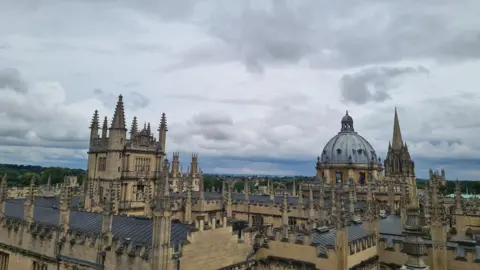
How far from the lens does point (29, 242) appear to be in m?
25.8

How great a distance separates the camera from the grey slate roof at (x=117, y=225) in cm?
2220

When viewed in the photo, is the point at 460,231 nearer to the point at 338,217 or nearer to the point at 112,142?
the point at 338,217

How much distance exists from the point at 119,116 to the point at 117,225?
30.0 metres

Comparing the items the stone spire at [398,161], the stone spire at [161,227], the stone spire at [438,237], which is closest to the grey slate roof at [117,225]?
the stone spire at [161,227]

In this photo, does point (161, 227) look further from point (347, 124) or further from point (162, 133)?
point (347, 124)

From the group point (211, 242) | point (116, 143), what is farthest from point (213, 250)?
point (116, 143)

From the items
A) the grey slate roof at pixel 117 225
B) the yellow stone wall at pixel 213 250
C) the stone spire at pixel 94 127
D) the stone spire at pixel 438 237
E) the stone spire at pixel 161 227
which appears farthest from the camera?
the stone spire at pixel 94 127

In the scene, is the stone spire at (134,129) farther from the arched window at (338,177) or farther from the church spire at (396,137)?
the church spire at (396,137)

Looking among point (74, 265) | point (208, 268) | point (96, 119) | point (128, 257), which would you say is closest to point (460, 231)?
point (208, 268)

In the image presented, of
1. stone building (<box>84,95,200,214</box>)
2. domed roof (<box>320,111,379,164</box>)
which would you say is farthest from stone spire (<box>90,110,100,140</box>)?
domed roof (<box>320,111,379,164</box>)

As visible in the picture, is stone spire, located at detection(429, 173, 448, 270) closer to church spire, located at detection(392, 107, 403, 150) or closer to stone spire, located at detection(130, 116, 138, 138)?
stone spire, located at detection(130, 116, 138, 138)

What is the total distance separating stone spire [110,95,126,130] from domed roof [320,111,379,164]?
41.3 m

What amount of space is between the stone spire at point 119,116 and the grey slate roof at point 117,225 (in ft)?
66.1

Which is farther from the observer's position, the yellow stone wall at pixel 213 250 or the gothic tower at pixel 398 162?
the gothic tower at pixel 398 162
